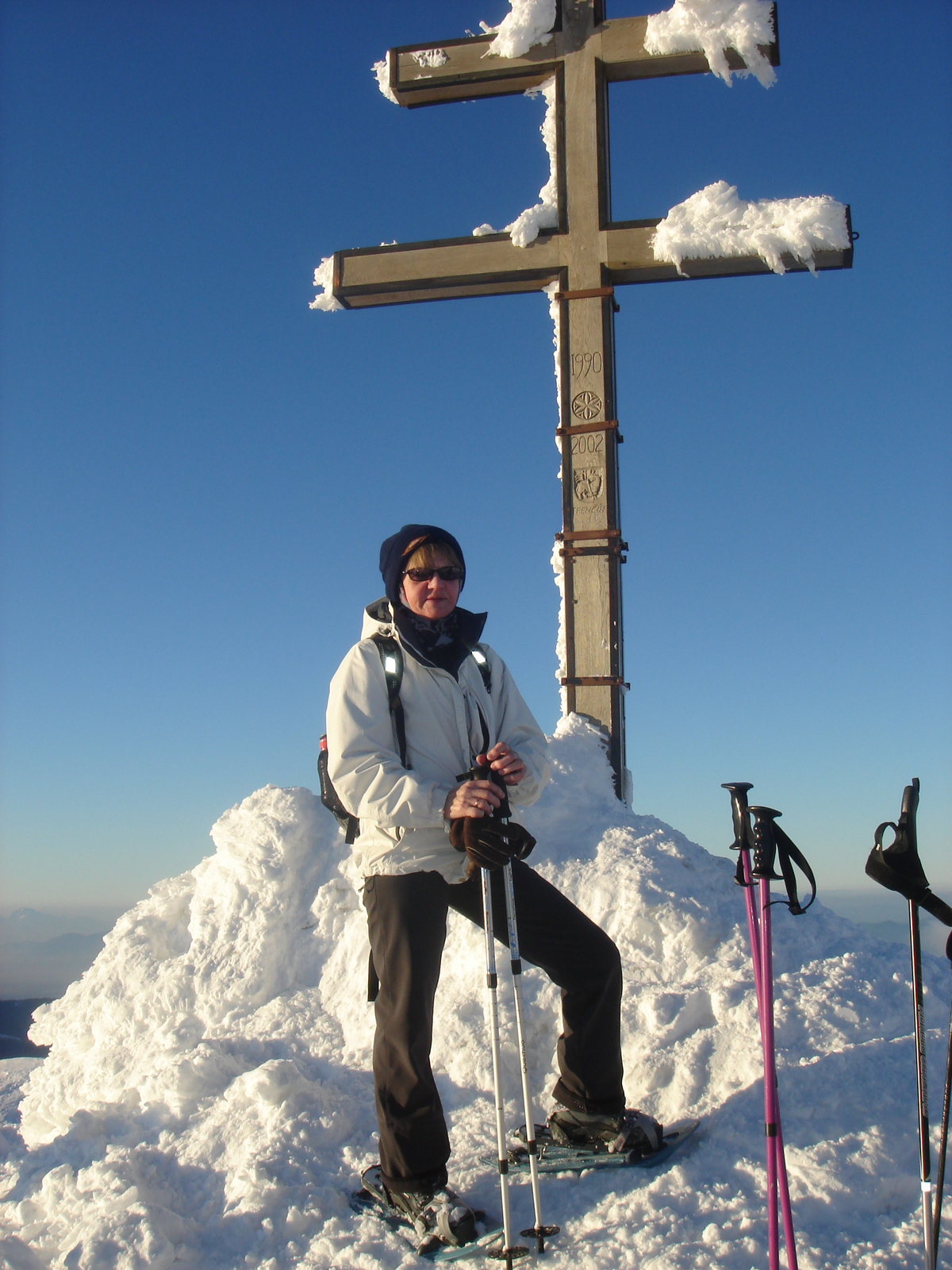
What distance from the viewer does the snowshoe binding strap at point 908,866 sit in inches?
102

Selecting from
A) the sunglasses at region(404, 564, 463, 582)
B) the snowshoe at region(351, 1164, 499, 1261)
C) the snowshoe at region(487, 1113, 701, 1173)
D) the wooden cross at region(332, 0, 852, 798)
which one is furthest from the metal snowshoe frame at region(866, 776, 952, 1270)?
the wooden cross at region(332, 0, 852, 798)

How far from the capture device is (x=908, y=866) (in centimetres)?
258

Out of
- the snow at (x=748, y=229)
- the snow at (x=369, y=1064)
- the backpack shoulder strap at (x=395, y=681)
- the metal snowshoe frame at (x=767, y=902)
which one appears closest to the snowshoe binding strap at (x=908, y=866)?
the metal snowshoe frame at (x=767, y=902)

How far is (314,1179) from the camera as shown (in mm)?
3354

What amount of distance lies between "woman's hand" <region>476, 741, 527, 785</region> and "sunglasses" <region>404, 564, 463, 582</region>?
66cm

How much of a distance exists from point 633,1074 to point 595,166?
5555 mm

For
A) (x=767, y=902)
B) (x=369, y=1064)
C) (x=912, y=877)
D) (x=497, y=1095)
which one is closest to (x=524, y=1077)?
(x=497, y=1095)

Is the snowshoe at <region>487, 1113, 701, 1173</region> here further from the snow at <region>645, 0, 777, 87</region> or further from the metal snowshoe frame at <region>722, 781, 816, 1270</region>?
the snow at <region>645, 0, 777, 87</region>

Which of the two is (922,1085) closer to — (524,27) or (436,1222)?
(436,1222)

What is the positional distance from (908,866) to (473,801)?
4.30ft

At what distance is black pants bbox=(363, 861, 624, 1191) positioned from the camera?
3084 mm

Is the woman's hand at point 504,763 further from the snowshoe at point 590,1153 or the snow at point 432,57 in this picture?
the snow at point 432,57

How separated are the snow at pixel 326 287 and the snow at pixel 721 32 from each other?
8.53ft

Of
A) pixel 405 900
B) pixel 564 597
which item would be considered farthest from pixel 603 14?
pixel 405 900
